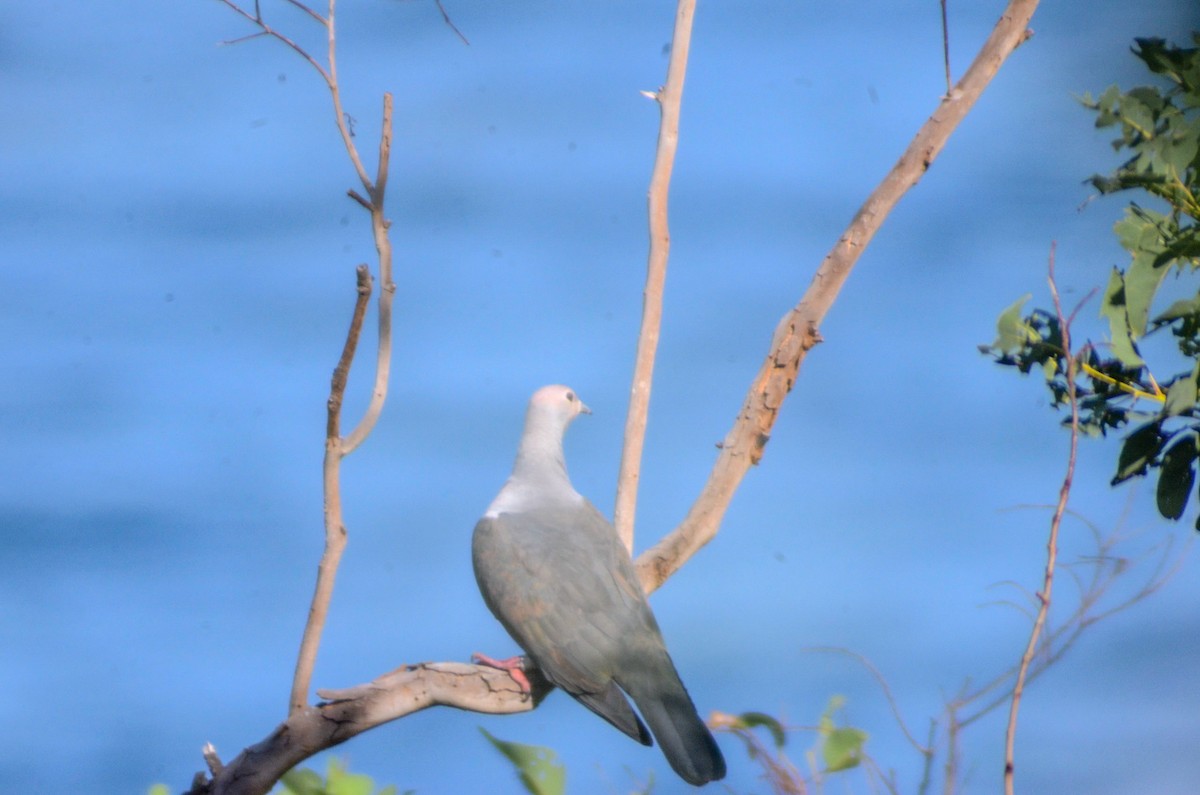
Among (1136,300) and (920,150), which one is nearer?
(1136,300)

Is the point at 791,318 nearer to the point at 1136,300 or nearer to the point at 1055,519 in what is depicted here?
the point at 1136,300

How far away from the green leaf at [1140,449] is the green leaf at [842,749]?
1.85 ft

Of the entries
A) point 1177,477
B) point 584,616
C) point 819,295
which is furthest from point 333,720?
point 1177,477

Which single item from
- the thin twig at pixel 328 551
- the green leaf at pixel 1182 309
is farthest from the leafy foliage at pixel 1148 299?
the thin twig at pixel 328 551

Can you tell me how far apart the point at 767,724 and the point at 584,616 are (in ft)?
2.58

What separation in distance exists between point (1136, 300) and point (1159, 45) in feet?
0.98

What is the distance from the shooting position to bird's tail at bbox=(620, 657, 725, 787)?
1.66 m

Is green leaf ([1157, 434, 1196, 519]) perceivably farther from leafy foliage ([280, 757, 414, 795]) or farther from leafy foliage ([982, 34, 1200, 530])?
leafy foliage ([280, 757, 414, 795])

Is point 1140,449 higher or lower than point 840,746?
higher

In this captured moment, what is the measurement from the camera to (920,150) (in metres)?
1.89

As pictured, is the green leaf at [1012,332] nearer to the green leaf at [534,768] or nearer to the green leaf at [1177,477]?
the green leaf at [1177,477]

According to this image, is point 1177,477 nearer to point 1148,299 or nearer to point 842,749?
point 1148,299

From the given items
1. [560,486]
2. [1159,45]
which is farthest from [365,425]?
[1159,45]

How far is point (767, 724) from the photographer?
43.2 inches
